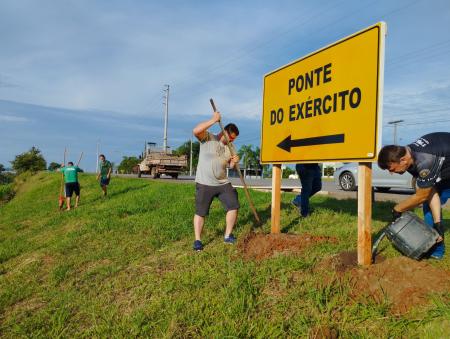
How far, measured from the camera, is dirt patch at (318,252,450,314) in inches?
113

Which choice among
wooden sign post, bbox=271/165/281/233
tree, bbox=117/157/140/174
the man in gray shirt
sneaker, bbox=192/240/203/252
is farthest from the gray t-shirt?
tree, bbox=117/157/140/174

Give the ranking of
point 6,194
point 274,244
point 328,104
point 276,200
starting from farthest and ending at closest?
1. point 6,194
2. point 276,200
3. point 274,244
4. point 328,104

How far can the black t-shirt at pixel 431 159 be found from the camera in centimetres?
356

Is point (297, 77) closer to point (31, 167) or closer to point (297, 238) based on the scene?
point (297, 238)

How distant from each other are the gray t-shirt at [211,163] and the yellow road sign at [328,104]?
71 centimetres

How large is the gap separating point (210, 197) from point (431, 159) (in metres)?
2.76

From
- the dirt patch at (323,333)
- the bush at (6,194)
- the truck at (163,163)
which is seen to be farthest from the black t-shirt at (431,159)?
the bush at (6,194)

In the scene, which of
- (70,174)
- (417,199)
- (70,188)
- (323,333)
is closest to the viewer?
(323,333)

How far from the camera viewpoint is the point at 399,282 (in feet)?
10.0

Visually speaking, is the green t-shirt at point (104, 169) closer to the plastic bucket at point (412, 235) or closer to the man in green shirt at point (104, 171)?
the man in green shirt at point (104, 171)

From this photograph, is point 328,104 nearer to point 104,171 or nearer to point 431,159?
point 431,159

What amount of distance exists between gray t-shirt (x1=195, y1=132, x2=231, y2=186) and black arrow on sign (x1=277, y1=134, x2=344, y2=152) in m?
0.83

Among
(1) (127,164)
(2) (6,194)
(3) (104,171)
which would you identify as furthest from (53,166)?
(3) (104,171)

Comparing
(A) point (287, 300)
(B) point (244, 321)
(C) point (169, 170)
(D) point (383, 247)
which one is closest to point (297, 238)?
(D) point (383, 247)
